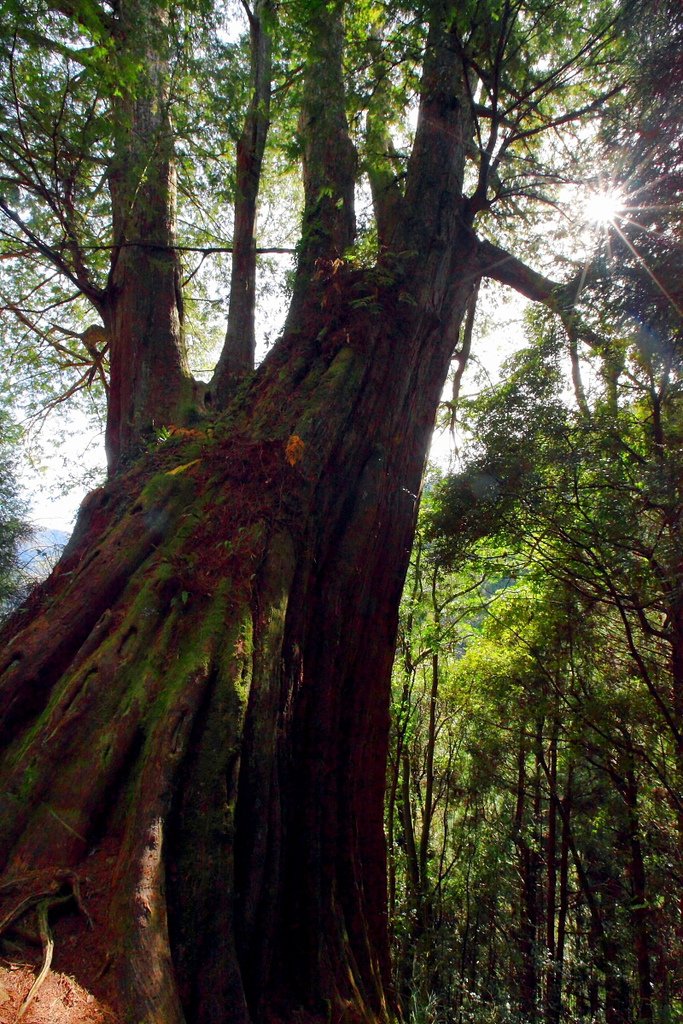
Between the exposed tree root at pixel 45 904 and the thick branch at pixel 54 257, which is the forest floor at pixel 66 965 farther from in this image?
the thick branch at pixel 54 257

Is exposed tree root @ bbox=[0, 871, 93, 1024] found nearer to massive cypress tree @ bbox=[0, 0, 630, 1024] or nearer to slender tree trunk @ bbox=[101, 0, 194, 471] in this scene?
massive cypress tree @ bbox=[0, 0, 630, 1024]

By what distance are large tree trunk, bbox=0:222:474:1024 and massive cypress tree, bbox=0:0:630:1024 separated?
0.01 metres

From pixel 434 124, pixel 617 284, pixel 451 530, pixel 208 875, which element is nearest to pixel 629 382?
pixel 617 284

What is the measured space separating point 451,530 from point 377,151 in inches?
165

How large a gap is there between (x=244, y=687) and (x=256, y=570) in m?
0.76

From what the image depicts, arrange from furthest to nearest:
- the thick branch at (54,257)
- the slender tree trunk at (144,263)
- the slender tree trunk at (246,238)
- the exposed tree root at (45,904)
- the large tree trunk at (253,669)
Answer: the slender tree trunk at (246,238) → the slender tree trunk at (144,263) → the thick branch at (54,257) → the large tree trunk at (253,669) → the exposed tree root at (45,904)

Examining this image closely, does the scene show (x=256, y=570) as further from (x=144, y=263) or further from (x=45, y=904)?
(x=144, y=263)

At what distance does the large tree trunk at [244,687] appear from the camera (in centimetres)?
238

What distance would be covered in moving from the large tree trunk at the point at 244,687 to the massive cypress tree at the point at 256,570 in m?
0.01

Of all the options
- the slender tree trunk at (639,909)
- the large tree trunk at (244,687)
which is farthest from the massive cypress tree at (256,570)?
the slender tree trunk at (639,909)

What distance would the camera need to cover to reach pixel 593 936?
855 centimetres

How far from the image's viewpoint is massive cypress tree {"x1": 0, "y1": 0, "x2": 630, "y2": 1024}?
246 centimetres

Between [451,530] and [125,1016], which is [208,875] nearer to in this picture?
[125,1016]

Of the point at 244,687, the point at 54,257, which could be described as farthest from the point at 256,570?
the point at 54,257
